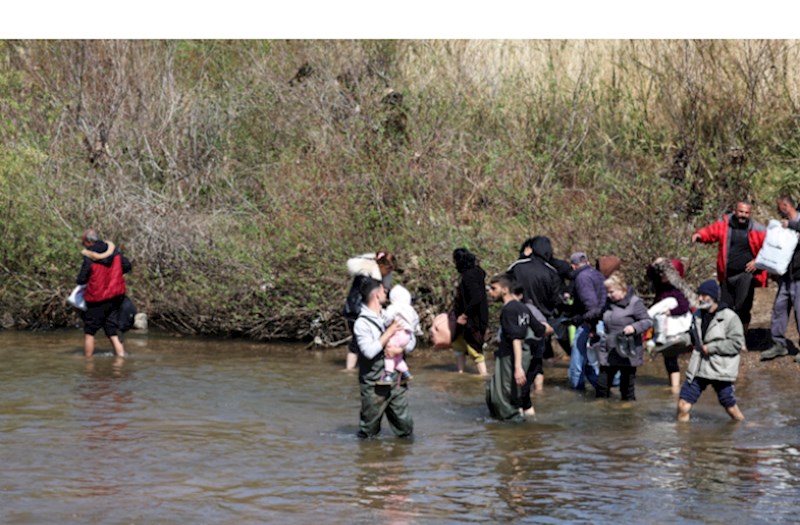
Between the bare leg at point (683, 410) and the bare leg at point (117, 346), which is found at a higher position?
the bare leg at point (117, 346)

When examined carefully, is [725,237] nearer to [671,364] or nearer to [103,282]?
[671,364]

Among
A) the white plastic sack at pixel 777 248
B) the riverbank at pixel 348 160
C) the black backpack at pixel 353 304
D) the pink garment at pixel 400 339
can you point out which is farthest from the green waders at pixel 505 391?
the riverbank at pixel 348 160

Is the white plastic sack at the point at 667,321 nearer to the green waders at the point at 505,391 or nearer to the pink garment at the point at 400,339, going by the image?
the green waders at the point at 505,391

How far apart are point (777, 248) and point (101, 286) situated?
9108 mm

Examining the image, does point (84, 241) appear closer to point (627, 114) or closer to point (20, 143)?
point (20, 143)

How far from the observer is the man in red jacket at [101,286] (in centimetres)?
1833

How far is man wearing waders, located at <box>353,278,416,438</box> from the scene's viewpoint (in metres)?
12.0

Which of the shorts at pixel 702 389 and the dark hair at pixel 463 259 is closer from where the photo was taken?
the shorts at pixel 702 389

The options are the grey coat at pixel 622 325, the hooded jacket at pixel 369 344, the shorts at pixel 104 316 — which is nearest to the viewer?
the hooded jacket at pixel 369 344

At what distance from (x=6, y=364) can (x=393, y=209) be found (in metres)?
6.00

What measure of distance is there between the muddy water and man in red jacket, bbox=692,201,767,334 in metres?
1.00

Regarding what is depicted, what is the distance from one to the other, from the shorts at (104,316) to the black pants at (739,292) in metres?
8.33

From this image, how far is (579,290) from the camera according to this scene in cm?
1541

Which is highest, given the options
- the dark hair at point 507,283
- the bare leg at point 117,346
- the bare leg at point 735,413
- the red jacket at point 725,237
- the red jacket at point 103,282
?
the red jacket at point 725,237
